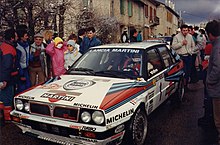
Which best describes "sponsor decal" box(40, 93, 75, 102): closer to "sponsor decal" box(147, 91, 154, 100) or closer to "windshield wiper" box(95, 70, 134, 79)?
"windshield wiper" box(95, 70, 134, 79)

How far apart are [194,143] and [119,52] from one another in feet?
6.22

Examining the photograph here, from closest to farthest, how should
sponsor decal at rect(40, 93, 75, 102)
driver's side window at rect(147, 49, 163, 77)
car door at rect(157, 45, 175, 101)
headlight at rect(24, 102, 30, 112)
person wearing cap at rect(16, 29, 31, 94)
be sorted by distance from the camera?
sponsor decal at rect(40, 93, 75, 102) < headlight at rect(24, 102, 30, 112) < driver's side window at rect(147, 49, 163, 77) < car door at rect(157, 45, 175, 101) < person wearing cap at rect(16, 29, 31, 94)

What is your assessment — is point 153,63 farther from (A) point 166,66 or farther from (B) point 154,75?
(A) point 166,66

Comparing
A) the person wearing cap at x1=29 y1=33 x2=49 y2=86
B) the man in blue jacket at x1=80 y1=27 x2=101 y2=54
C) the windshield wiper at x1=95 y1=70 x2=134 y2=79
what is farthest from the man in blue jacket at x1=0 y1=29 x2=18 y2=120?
the man in blue jacket at x1=80 y1=27 x2=101 y2=54

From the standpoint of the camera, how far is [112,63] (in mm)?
4148

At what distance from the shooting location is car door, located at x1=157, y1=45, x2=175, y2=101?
465cm

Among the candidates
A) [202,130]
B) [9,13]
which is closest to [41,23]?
[9,13]

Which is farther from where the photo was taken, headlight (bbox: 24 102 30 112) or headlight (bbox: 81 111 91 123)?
headlight (bbox: 24 102 30 112)

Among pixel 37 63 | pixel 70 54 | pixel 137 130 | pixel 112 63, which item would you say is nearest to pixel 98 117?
Answer: pixel 137 130

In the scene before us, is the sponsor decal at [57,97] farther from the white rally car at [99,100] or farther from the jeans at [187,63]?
the jeans at [187,63]

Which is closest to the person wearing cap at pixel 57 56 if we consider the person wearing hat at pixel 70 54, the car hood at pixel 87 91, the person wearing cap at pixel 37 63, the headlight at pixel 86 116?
the person wearing hat at pixel 70 54

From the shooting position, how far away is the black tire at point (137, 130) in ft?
10.6

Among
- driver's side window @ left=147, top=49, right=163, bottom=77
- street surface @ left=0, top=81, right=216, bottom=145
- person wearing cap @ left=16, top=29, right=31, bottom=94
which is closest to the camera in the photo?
street surface @ left=0, top=81, right=216, bottom=145

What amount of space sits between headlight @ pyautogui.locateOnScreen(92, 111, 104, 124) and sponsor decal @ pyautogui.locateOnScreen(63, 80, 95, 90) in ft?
2.11
